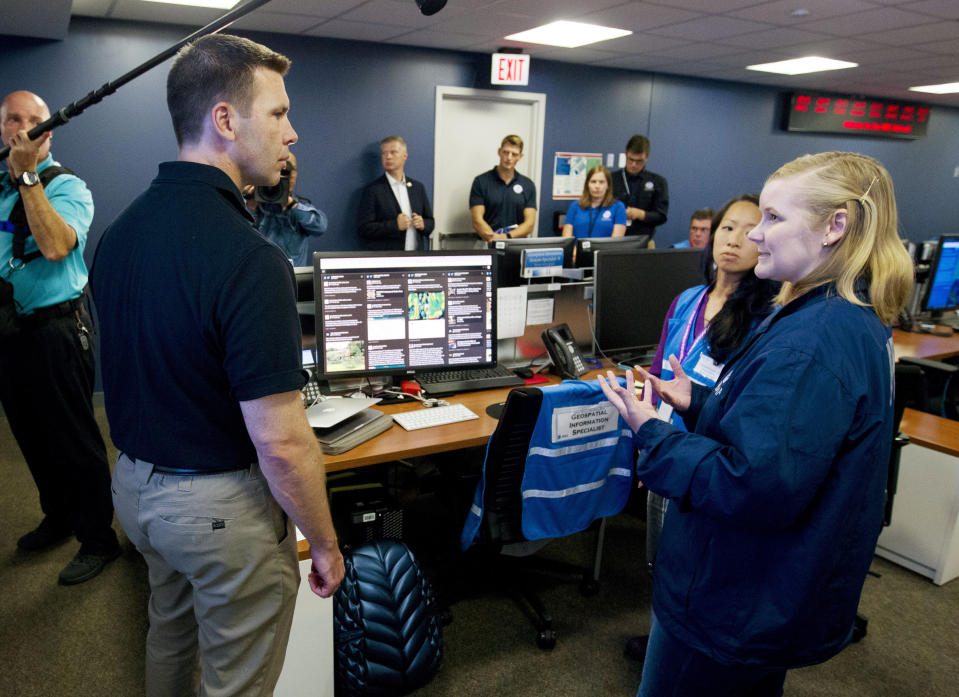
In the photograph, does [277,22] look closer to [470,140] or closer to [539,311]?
[470,140]

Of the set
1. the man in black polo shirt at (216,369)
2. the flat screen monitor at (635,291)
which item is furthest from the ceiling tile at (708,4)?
the man in black polo shirt at (216,369)

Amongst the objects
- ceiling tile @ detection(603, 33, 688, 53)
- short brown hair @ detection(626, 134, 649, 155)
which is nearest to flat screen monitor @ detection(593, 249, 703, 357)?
ceiling tile @ detection(603, 33, 688, 53)

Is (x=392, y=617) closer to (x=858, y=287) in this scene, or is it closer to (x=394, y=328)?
(x=394, y=328)

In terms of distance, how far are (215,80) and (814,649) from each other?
1.34 metres

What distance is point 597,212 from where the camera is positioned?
16.5ft

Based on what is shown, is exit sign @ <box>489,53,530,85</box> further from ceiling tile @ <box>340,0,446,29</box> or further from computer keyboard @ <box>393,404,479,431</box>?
computer keyboard @ <box>393,404,479,431</box>

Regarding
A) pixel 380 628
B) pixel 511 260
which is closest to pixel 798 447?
pixel 380 628

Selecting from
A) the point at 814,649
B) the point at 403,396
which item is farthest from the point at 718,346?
the point at 403,396

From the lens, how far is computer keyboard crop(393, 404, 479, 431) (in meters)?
2.04

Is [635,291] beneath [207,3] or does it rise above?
beneath

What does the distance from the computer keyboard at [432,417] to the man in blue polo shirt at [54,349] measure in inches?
46.2

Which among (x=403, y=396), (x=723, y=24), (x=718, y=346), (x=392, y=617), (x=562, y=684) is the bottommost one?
(x=562, y=684)

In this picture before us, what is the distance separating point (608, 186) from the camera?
196 inches

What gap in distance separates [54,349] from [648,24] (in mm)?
3981
